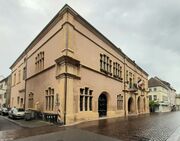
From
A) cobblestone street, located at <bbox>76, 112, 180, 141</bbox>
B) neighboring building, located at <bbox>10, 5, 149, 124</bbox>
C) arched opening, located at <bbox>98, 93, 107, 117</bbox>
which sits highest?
neighboring building, located at <bbox>10, 5, 149, 124</bbox>

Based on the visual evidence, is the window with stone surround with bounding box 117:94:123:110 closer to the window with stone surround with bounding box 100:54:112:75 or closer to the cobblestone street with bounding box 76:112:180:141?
the window with stone surround with bounding box 100:54:112:75

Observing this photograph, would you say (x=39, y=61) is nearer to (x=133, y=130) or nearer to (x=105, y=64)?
(x=105, y=64)

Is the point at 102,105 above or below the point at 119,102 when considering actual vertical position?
below

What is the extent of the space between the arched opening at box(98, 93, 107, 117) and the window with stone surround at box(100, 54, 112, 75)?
3.26m

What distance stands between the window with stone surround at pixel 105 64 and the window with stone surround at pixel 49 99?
289 inches

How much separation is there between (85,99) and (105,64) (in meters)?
7.28

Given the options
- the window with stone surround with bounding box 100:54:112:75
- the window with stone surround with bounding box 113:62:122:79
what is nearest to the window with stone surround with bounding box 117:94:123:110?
the window with stone surround with bounding box 113:62:122:79

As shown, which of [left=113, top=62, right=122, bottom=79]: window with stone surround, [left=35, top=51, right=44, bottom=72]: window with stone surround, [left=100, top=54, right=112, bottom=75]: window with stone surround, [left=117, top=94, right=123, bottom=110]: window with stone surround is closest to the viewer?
[left=35, top=51, right=44, bottom=72]: window with stone surround

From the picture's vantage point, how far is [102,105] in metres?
26.7

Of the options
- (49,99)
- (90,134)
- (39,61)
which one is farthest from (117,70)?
(90,134)

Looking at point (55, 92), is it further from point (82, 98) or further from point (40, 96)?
point (40, 96)

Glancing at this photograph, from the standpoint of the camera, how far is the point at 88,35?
23.6 metres

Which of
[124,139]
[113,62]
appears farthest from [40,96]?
[124,139]

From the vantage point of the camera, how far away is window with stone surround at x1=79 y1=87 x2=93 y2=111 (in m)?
21.3
